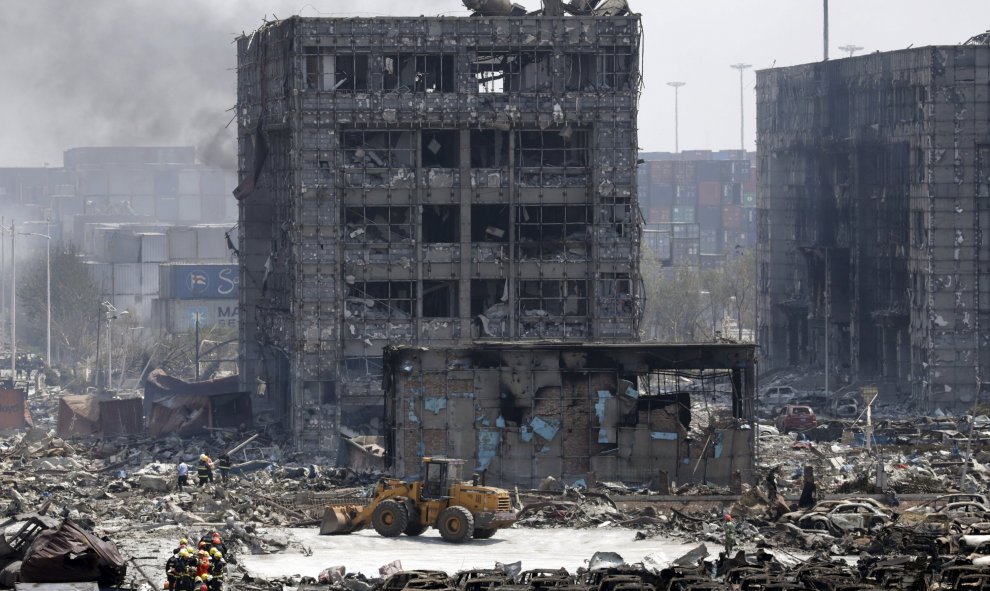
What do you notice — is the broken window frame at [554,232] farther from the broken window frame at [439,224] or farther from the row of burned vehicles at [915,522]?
the row of burned vehicles at [915,522]

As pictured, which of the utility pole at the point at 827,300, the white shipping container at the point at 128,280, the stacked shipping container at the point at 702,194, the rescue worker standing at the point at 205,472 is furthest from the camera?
the stacked shipping container at the point at 702,194

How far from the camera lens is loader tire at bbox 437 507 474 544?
→ 1587 inches

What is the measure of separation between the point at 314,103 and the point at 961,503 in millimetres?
32353

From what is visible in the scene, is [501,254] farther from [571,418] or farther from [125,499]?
[125,499]

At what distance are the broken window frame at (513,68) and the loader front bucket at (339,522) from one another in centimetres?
2838

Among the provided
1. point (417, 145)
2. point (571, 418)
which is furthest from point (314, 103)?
point (571, 418)

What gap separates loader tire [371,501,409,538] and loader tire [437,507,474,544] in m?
0.90

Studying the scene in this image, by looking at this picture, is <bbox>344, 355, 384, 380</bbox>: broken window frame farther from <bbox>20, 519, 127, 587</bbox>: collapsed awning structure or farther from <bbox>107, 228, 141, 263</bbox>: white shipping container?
<bbox>107, 228, 141, 263</bbox>: white shipping container

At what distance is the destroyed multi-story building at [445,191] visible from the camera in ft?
220

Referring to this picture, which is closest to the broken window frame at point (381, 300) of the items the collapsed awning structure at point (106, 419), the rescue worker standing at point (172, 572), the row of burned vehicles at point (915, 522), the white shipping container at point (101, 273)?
the collapsed awning structure at point (106, 419)

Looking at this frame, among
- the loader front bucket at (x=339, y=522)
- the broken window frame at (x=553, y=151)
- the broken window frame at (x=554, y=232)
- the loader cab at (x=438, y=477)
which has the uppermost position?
the broken window frame at (x=553, y=151)

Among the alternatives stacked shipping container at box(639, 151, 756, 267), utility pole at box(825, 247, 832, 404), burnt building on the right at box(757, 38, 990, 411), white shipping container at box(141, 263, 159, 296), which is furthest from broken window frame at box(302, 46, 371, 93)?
stacked shipping container at box(639, 151, 756, 267)

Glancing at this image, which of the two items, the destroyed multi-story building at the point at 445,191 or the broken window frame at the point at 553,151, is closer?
the destroyed multi-story building at the point at 445,191

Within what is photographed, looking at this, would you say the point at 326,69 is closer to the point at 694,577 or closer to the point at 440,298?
the point at 440,298
